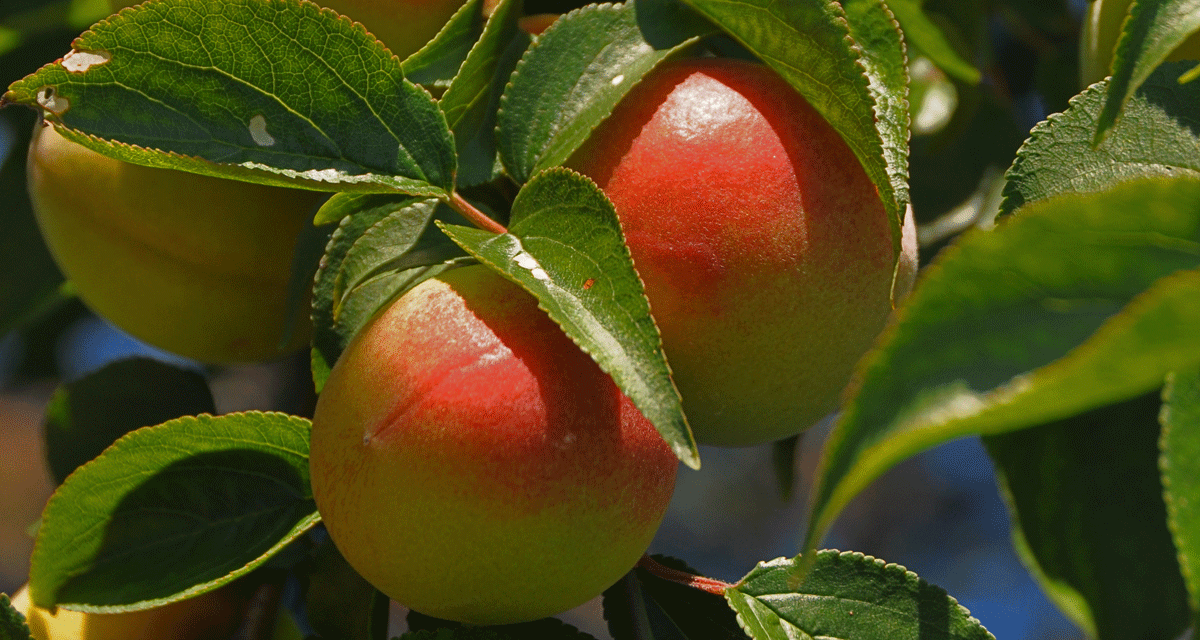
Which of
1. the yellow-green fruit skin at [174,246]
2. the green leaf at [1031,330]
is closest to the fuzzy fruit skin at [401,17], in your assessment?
the yellow-green fruit skin at [174,246]

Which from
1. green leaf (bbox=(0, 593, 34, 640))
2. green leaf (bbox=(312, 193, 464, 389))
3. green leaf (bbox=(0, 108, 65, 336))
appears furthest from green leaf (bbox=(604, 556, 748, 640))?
green leaf (bbox=(0, 108, 65, 336))

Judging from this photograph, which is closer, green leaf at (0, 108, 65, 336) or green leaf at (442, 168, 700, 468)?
green leaf at (442, 168, 700, 468)

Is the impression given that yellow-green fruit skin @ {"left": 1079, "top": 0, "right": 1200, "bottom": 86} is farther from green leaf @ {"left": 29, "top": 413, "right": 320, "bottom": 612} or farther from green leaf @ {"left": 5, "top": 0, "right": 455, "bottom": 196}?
green leaf @ {"left": 29, "top": 413, "right": 320, "bottom": 612}

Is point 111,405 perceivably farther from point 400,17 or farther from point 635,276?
point 635,276

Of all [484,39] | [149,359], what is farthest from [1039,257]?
[149,359]

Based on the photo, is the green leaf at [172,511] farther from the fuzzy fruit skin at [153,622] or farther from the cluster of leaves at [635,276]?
the fuzzy fruit skin at [153,622]

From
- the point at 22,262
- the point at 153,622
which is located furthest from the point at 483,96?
the point at 22,262
